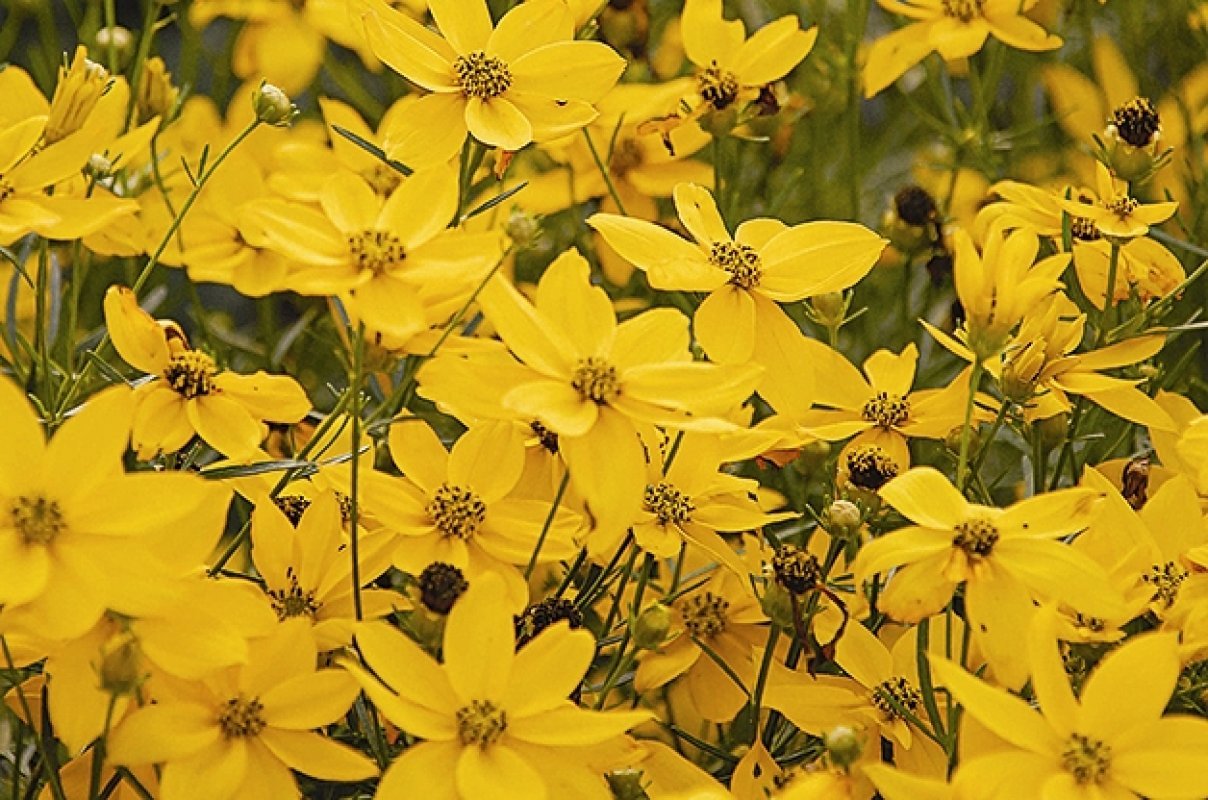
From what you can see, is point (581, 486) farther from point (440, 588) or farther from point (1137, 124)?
point (1137, 124)

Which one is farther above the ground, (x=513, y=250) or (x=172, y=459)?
(x=513, y=250)

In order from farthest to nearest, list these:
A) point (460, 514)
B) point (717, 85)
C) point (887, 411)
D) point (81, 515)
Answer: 1. point (717, 85)
2. point (887, 411)
3. point (460, 514)
4. point (81, 515)

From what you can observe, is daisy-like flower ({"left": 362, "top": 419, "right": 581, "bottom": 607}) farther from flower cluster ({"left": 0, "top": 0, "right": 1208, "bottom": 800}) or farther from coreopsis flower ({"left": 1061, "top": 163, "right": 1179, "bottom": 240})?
coreopsis flower ({"left": 1061, "top": 163, "right": 1179, "bottom": 240})

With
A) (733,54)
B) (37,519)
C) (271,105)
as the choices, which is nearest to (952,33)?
(733,54)

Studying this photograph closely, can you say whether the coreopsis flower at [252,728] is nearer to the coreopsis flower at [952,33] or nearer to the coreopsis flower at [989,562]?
the coreopsis flower at [989,562]

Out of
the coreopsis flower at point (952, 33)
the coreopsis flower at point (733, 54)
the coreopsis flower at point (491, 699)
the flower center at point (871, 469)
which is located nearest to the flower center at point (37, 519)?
the coreopsis flower at point (491, 699)

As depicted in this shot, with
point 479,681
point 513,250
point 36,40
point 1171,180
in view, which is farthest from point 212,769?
point 36,40

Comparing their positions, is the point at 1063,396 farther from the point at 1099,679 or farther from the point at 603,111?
the point at 603,111
